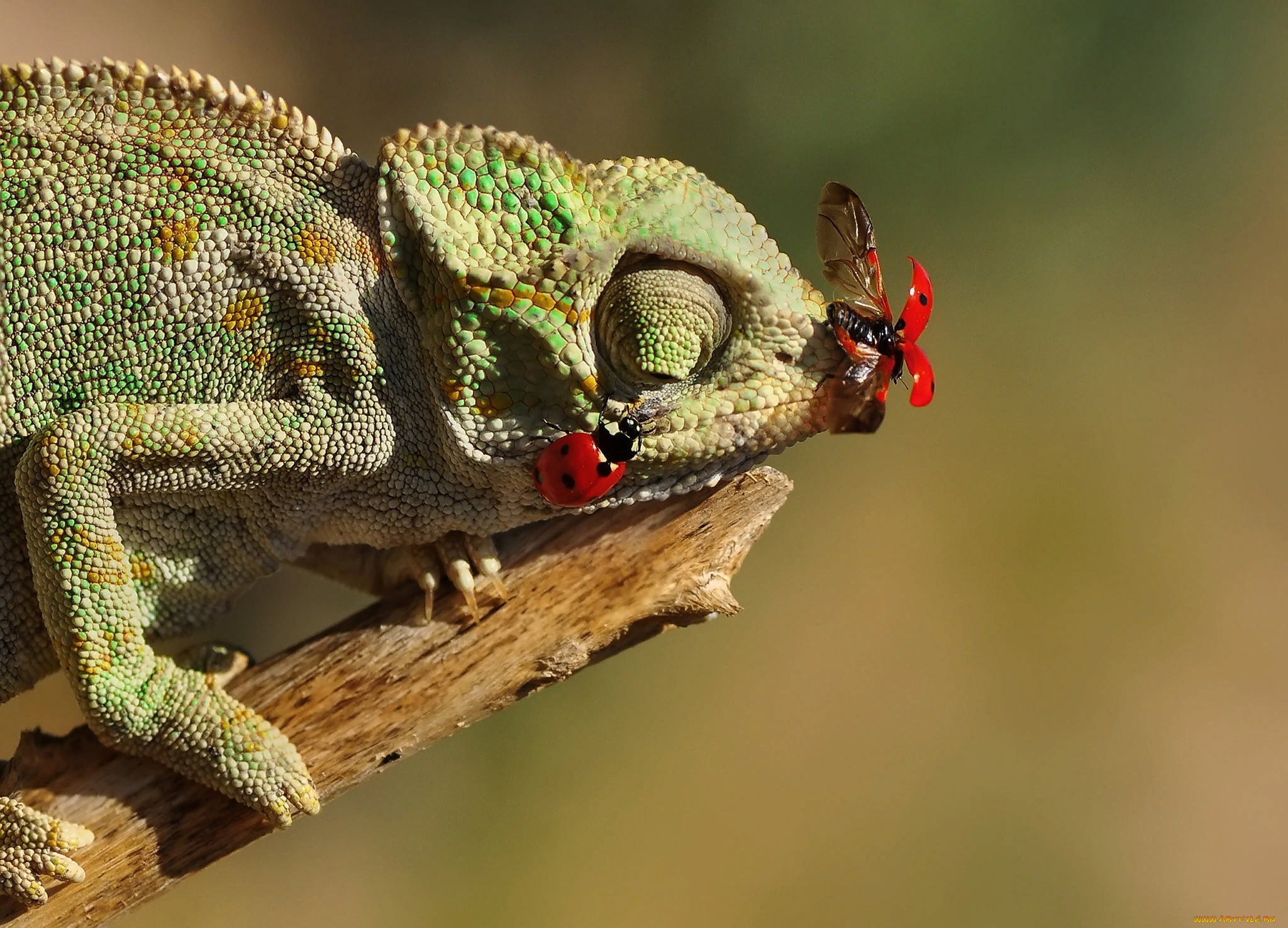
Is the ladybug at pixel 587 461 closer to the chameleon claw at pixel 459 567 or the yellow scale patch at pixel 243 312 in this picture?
the chameleon claw at pixel 459 567

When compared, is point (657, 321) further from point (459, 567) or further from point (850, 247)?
point (459, 567)

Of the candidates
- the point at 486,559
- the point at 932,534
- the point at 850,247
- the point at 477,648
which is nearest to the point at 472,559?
the point at 486,559

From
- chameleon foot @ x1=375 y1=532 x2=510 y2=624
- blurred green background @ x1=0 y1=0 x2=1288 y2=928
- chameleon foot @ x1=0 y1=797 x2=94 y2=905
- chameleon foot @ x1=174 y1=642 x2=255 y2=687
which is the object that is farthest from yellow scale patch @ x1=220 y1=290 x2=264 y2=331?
blurred green background @ x1=0 y1=0 x2=1288 y2=928

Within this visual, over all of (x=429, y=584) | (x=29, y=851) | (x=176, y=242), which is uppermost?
(x=176, y=242)

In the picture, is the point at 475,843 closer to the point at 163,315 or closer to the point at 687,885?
the point at 687,885

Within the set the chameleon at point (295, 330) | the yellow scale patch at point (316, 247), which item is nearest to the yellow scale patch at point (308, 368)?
the chameleon at point (295, 330)

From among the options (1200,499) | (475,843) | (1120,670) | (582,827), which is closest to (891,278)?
(1200,499)

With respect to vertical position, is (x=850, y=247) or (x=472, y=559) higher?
(x=850, y=247)
